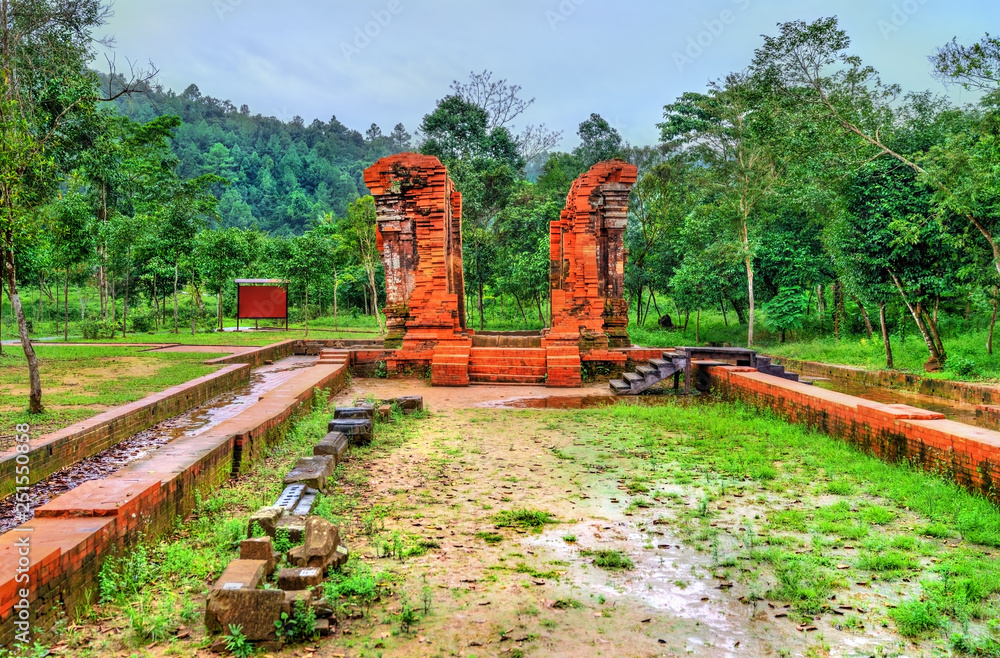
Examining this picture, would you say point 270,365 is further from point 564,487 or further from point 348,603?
point 348,603

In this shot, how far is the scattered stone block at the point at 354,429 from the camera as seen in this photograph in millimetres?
6578

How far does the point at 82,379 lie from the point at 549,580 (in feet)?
31.8

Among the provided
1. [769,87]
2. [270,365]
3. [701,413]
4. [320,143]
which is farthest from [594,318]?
[320,143]

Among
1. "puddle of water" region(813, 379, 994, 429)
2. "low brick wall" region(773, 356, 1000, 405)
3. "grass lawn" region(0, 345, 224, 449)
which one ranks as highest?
"grass lawn" region(0, 345, 224, 449)

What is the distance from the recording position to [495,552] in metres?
3.82

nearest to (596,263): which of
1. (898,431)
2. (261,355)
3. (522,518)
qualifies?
(261,355)

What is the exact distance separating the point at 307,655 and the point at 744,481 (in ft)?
13.0

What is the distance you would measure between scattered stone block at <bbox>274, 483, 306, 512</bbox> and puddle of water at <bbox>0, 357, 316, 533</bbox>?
54.3 inches

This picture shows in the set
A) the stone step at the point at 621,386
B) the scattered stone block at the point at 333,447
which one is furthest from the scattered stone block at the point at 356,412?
the stone step at the point at 621,386

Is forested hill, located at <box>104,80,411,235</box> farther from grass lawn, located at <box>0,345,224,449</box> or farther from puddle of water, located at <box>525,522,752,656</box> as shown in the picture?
puddle of water, located at <box>525,522,752,656</box>

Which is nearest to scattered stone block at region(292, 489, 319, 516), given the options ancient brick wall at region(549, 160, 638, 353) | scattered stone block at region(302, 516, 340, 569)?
scattered stone block at region(302, 516, 340, 569)

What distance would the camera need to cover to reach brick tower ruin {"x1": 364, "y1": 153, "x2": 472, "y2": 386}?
40.5ft

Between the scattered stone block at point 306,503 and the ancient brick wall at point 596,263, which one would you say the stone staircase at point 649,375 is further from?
the scattered stone block at point 306,503

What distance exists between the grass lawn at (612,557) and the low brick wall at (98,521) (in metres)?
0.12
